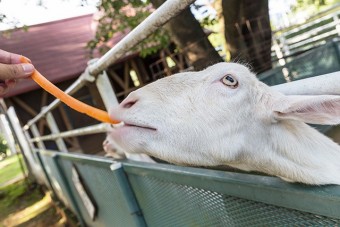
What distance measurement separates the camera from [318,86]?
154cm

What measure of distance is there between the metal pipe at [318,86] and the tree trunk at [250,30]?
4.33 meters

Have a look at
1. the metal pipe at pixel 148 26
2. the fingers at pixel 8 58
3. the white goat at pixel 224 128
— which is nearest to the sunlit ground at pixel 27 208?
the metal pipe at pixel 148 26

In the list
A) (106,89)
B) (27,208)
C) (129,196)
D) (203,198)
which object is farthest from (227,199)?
(27,208)

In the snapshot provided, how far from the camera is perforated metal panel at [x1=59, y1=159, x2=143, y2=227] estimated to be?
2.88 metres

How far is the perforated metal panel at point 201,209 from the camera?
1.35m

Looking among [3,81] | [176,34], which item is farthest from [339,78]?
[176,34]

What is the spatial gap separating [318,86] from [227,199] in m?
0.57

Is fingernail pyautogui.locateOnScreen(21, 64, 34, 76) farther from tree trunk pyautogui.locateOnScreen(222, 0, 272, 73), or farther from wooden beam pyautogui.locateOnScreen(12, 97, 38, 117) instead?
wooden beam pyautogui.locateOnScreen(12, 97, 38, 117)

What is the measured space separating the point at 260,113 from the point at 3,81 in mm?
1185

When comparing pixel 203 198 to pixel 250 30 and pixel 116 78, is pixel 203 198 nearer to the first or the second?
pixel 250 30

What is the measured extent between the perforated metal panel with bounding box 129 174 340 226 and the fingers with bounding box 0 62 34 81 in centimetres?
87

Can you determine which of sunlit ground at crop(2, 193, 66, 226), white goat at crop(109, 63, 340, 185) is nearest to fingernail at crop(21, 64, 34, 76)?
white goat at crop(109, 63, 340, 185)

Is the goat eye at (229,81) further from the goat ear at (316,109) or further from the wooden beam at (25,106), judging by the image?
the wooden beam at (25,106)

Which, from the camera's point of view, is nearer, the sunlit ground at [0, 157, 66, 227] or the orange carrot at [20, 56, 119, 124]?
the orange carrot at [20, 56, 119, 124]
